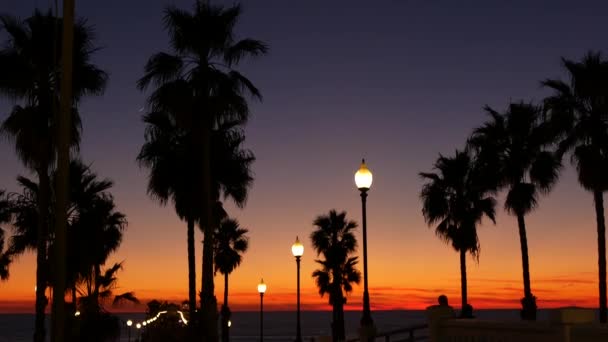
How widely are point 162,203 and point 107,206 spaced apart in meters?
4.18

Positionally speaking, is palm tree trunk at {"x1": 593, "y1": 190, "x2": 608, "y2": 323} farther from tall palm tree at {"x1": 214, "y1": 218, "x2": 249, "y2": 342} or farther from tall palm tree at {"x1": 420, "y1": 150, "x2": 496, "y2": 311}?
tall palm tree at {"x1": 214, "y1": 218, "x2": 249, "y2": 342}

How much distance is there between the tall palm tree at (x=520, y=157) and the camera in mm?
36031

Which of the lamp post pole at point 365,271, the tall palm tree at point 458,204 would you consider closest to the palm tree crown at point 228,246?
the tall palm tree at point 458,204

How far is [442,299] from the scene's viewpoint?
18.0 m

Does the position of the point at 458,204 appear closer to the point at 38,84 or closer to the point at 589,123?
the point at 589,123

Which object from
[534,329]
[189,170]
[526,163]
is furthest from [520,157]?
[534,329]

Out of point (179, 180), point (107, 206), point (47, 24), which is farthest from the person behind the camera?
point (107, 206)

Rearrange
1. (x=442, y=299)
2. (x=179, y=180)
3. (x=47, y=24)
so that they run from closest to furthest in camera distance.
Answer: (x=442, y=299), (x=47, y=24), (x=179, y=180)

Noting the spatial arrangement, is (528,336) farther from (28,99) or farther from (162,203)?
(162,203)

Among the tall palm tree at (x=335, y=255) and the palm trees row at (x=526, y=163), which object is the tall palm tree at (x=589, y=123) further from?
the tall palm tree at (x=335, y=255)

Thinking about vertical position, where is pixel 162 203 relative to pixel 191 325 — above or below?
above

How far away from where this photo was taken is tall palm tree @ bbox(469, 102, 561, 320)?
3603 cm

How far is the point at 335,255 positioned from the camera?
53.3m

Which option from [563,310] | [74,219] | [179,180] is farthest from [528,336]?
[74,219]
